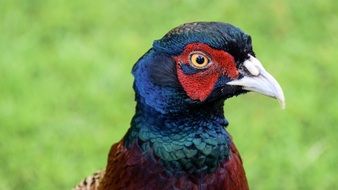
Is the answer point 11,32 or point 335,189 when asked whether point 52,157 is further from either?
point 335,189

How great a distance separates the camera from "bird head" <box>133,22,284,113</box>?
3.01 meters

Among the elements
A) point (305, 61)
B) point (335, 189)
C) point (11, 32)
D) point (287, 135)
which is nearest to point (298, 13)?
point (305, 61)

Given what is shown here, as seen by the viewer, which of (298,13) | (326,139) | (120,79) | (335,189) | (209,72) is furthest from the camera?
(298,13)

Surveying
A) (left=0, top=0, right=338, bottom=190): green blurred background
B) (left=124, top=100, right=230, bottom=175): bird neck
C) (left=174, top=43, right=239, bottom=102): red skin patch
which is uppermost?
(left=0, top=0, right=338, bottom=190): green blurred background

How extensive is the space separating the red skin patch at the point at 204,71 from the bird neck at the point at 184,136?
8cm

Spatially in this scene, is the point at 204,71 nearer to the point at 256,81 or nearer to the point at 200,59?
the point at 200,59

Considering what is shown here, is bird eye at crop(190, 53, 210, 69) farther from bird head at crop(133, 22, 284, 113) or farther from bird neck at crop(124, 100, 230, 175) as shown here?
bird neck at crop(124, 100, 230, 175)

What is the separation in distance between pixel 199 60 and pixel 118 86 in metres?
2.74

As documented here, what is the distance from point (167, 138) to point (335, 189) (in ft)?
7.33

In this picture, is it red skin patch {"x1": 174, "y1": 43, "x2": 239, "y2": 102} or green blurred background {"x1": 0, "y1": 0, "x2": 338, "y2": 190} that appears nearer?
red skin patch {"x1": 174, "y1": 43, "x2": 239, "y2": 102}

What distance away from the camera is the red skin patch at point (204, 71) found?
3.01 meters

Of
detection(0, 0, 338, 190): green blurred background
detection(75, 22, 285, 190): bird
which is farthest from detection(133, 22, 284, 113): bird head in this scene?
detection(0, 0, 338, 190): green blurred background

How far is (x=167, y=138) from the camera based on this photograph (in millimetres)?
3115

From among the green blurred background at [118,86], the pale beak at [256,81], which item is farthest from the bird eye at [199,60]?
the green blurred background at [118,86]
